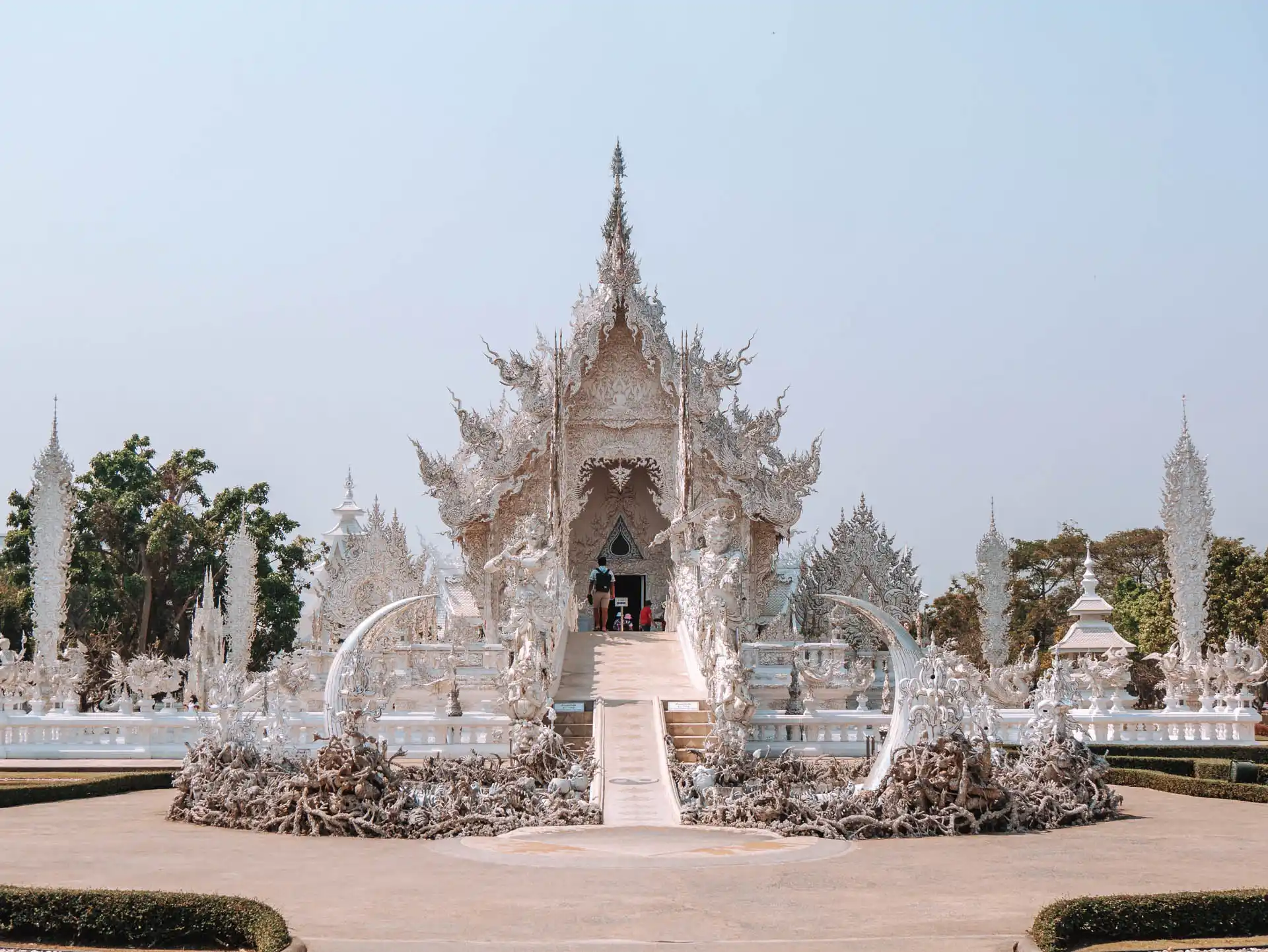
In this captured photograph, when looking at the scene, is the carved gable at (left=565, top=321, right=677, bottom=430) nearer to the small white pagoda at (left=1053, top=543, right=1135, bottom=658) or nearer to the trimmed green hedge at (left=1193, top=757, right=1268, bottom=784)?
the small white pagoda at (left=1053, top=543, right=1135, bottom=658)

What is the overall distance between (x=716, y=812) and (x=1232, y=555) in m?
22.5

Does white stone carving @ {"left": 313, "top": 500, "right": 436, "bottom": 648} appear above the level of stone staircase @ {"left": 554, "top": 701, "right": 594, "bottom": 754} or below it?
above

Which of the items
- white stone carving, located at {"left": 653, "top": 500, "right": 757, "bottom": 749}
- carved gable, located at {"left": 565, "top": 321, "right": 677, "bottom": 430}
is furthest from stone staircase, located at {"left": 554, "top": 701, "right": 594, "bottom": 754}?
carved gable, located at {"left": 565, "top": 321, "right": 677, "bottom": 430}

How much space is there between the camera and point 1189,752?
17672 mm

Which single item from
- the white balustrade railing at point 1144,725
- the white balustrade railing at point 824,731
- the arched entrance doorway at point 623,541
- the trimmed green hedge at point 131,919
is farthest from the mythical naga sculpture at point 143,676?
the trimmed green hedge at point 131,919

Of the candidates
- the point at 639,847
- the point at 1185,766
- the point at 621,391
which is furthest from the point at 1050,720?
the point at 621,391

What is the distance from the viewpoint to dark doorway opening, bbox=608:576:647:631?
26359 mm

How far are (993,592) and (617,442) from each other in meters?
8.27

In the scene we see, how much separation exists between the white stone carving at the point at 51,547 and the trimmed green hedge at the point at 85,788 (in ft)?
18.7

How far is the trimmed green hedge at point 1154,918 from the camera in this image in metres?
7.36

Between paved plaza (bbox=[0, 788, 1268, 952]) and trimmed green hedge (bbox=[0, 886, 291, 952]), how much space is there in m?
0.44

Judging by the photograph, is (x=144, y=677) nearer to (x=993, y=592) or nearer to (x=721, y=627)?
(x=721, y=627)

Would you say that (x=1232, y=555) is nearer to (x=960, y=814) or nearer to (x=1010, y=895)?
(x=960, y=814)

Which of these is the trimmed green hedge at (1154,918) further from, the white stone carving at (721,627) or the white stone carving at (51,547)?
the white stone carving at (51,547)
